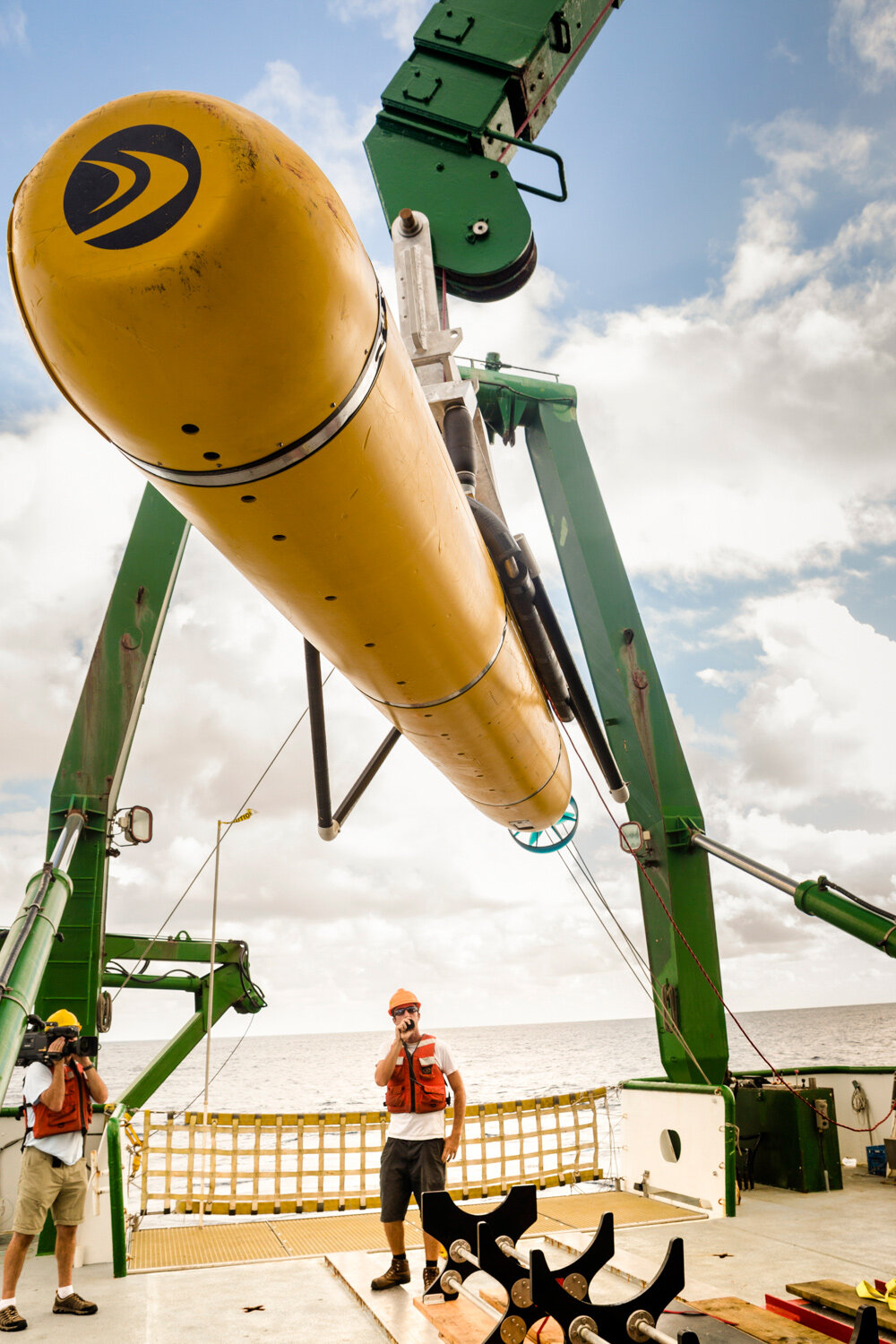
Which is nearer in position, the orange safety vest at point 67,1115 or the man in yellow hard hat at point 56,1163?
the man in yellow hard hat at point 56,1163

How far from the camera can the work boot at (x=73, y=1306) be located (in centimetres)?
448

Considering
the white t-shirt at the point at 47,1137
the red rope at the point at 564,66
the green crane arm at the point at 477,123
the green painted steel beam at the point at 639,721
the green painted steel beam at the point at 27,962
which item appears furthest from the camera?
the green painted steel beam at the point at 639,721

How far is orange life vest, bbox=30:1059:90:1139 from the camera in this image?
464 centimetres

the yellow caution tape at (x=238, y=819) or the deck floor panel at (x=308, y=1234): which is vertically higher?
the yellow caution tape at (x=238, y=819)

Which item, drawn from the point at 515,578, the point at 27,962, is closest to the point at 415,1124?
the point at 27,962

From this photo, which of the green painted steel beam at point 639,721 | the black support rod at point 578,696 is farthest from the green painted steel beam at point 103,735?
the black support rod at point 578,696

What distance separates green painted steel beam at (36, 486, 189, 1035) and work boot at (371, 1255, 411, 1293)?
2957mm

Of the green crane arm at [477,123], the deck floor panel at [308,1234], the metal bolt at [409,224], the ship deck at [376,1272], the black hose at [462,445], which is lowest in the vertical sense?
the deck floor panel at [308,1234]

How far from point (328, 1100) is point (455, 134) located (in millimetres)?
45444

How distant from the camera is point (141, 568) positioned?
24.4ft

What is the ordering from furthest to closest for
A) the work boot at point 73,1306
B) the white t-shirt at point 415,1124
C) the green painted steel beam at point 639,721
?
the green painted steel beam at point 639,721 → the white t-shirt at point 415,1124 → the work boot at point 73,1306

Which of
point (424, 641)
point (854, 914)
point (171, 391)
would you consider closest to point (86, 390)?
point (171, 391)

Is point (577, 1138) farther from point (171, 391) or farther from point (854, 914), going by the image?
point (171, 391)

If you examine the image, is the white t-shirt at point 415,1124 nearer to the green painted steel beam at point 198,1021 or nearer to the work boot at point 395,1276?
the work boot at point 395,1276
